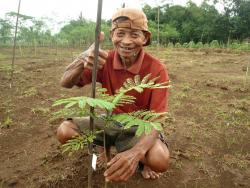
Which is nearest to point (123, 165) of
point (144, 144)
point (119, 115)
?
point (144, 144)

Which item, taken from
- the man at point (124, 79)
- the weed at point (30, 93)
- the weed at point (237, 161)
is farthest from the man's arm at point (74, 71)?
the weed at point (30, 93)

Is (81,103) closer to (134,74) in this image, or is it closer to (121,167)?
(121,167)

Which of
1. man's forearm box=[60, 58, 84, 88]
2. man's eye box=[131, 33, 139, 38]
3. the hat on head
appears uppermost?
the hat on head

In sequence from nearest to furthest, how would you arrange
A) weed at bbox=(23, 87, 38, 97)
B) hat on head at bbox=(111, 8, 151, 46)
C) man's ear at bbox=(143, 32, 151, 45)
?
1. hat on head at bbox=(111, 8, 151, 46)
2. man's ear at bbox=(143, 32, 151, 45)
3. weed at bbox=(23, 87, 38, 97)

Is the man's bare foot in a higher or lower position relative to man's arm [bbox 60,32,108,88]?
lower

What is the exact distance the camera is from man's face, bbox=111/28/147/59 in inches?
94.5

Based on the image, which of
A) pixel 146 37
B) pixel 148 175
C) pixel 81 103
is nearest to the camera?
pixel 81 103

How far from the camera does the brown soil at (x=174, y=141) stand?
9.79ft

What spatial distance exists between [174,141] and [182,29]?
25.5 m

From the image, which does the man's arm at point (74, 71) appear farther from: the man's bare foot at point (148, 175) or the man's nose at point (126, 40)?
the man's bare foot at point (148, 175)

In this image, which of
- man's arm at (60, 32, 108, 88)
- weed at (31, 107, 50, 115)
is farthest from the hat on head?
weed at (31, 107, 50, 115)

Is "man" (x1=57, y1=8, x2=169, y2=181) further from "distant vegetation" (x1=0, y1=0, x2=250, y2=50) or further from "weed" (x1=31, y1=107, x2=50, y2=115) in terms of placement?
"distant vegetation" (x1=0, y1=0, x2=250, y2=50)

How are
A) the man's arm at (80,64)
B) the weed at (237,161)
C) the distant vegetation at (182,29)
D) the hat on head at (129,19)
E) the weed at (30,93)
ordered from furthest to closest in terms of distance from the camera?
the distant vegetation at (182,29) → the weed at (30,93) → the weed at (237,161) → the hat on head at (129,19) → the man's arm at (80,64)

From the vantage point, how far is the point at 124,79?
8.67 ft
